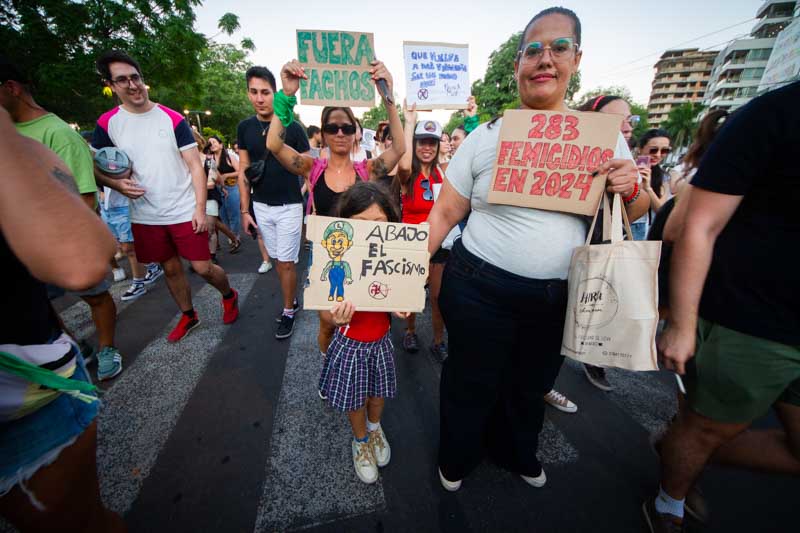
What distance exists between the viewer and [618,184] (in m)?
1.23

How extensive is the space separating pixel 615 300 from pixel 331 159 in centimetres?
232

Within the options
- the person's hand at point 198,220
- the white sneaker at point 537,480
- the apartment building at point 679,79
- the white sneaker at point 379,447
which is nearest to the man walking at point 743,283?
the white sneaker at point 537,480

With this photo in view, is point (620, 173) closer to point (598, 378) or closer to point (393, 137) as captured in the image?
point (393, 137)

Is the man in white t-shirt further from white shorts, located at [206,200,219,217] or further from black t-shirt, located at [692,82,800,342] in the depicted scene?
black t-shirt, located at [692,82,800,342]

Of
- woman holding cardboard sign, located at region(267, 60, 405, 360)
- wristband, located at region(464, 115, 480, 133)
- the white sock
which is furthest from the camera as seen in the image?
wristband, located at region(464, 115, 480, 133)

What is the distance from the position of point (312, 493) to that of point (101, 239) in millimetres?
1727

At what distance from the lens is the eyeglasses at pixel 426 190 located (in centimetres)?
288

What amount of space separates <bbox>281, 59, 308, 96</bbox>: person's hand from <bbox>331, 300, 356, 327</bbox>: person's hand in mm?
1588

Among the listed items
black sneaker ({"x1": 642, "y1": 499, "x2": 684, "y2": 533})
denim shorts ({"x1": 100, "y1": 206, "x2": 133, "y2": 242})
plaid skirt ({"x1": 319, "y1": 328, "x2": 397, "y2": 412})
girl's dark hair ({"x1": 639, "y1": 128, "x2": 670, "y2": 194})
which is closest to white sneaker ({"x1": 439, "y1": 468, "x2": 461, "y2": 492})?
plaid skirt ({"x1": 319, "y1": 328, "x2": 397, "y2": 412})

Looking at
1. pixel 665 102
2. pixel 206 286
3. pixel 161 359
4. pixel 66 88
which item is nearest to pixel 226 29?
pixel 66 88

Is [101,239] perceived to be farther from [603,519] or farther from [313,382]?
[603,519]

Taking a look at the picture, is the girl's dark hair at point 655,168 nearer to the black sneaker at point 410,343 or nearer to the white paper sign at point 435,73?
the white paper sign at point 435,73

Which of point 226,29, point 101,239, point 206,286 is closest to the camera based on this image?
point 101,239

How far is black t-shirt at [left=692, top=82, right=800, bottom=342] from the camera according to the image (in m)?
1.05
